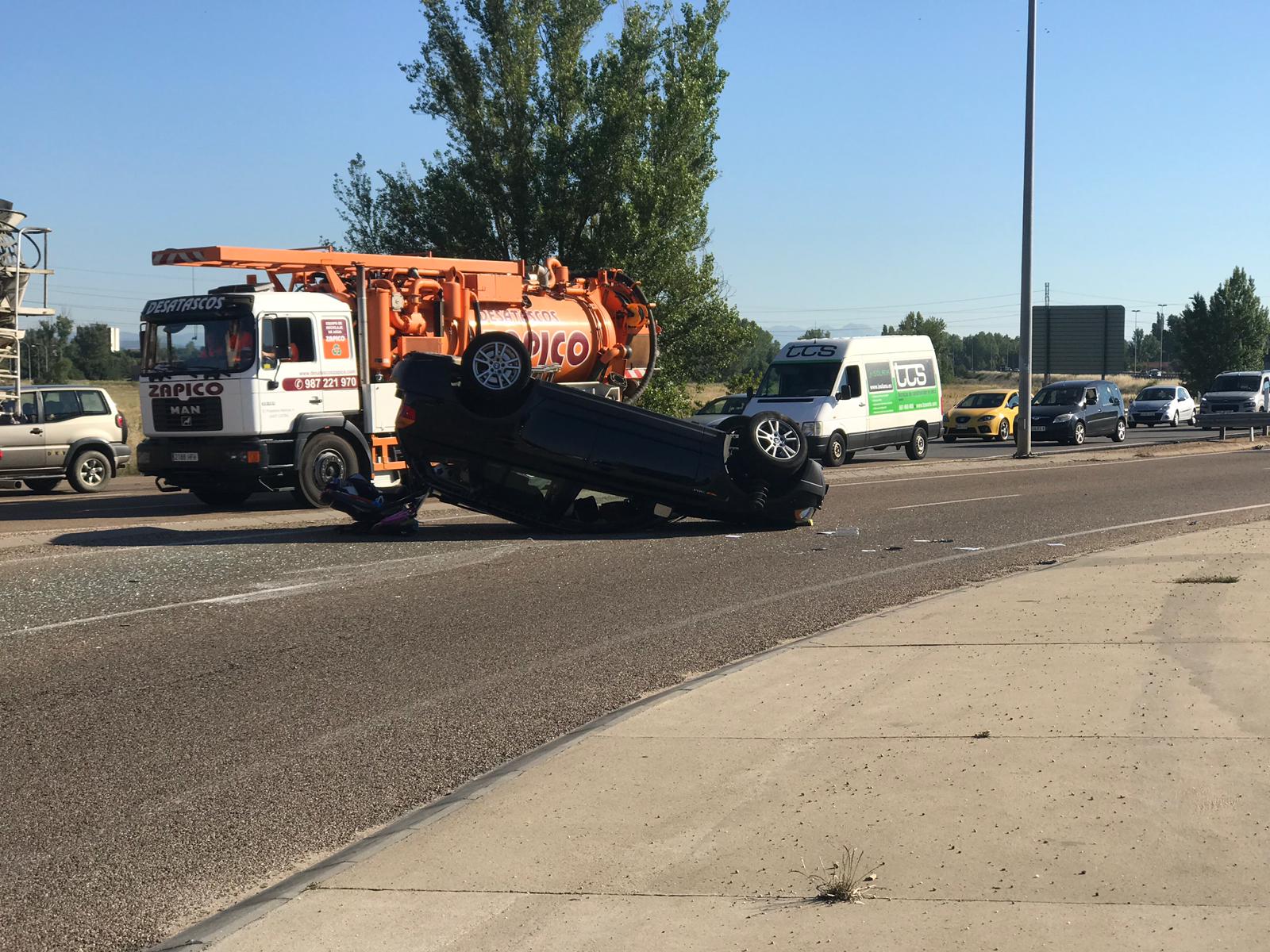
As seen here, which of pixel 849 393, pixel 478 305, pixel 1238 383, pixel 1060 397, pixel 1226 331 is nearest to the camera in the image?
pixel 478 305

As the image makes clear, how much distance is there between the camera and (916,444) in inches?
1147

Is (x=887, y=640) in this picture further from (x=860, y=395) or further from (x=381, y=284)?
(x=860, y=395)

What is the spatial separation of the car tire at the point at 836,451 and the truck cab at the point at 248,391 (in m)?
11.2

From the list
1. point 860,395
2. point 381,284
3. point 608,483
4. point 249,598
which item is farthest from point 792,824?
point 860,395

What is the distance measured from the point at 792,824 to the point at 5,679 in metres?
5.11

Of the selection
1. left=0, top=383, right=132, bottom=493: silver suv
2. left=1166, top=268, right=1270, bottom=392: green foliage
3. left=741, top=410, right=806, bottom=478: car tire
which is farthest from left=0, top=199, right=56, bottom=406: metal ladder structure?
left=1166, top=268, right=1270, bottom=392: green foliage

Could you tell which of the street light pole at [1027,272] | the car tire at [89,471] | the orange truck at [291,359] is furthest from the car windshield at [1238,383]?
the car tire at [89,471]

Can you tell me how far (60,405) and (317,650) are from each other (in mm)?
14441

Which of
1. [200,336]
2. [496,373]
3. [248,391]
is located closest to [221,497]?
[248,391]

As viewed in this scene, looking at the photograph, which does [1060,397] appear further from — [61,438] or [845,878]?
[845,878]

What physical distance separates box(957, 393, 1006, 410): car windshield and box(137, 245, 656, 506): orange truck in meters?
24.2

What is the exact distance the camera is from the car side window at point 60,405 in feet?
68.3

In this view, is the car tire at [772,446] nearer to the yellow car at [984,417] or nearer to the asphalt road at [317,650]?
the asphalt road at [317,650]

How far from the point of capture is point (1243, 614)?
8.58 m
